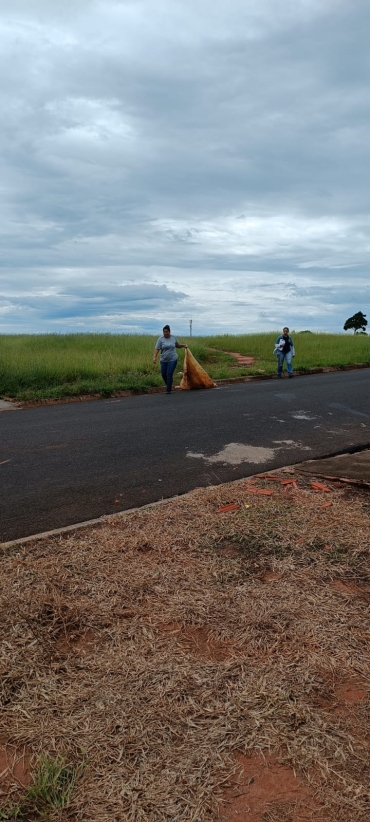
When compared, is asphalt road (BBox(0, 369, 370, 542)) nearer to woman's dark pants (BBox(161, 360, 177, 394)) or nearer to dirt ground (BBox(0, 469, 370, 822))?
dirt ground (BBox(0, 469, 370, 822))

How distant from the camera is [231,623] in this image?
115 inches

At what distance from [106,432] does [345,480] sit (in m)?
4.13

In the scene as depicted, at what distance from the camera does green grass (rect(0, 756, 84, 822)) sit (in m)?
1.83

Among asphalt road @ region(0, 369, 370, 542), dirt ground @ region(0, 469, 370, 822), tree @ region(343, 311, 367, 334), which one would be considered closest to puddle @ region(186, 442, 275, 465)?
asphalt road @ region(0, 369, 370, 542)

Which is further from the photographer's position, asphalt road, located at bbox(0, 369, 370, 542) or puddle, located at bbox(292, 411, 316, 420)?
puddle, located at bbox(292, 411, 316, 420)

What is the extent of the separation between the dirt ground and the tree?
69131 millimetres

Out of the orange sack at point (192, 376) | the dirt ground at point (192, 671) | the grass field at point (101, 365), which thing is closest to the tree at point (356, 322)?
the grass field at point (101, 365)

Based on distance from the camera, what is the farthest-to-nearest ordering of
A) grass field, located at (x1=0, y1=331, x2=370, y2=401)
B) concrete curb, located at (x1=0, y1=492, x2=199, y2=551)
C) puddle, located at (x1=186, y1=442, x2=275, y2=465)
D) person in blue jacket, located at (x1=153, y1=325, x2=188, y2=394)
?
grass field, located at (x1=0, y1=331, x2=370, y2=401) < person in blue jacket, located at (x1=153, y1=325, x2=188, y2=394) < puddle, located at (x1=186, y1=442, x2=275, y2=465) < concrete curb, located at (x1=0, y1=492, x2=199, y2=551)

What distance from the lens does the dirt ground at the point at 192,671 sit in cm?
191

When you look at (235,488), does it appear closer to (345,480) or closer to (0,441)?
(345,480)

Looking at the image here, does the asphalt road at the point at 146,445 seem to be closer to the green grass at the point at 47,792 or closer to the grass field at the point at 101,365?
the grass field at the point at 101,365

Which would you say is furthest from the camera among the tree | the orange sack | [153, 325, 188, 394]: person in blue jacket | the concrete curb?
the tree

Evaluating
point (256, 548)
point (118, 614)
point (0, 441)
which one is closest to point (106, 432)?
point (0, 441)

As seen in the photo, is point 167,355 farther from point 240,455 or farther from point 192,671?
point 192,671
